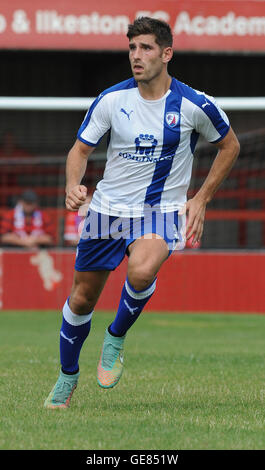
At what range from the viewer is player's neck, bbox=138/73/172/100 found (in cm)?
525

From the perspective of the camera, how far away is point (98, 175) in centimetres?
1636

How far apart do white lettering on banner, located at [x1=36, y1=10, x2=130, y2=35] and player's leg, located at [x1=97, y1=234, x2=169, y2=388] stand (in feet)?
31.1

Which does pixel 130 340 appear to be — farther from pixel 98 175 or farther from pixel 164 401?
pixel 98 175

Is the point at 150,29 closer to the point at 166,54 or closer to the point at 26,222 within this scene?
the point at 166,54

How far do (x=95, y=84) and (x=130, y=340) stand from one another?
12.1m

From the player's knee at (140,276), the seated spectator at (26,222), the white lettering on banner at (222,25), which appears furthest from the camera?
the white lettering on banner at (222,25)

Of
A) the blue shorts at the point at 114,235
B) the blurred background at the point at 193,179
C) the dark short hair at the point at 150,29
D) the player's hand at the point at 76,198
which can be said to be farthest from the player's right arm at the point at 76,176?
the blurred background at the point at 193,179

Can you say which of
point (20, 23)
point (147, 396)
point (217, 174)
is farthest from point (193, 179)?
point (217, 174)

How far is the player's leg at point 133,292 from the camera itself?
506 cm

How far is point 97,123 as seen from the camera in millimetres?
5281

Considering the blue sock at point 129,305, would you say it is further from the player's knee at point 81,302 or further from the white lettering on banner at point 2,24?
the white lettering on banner at point 2,24

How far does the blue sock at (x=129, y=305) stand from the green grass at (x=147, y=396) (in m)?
0.42

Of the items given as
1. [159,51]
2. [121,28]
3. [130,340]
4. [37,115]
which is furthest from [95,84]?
[159,51]
